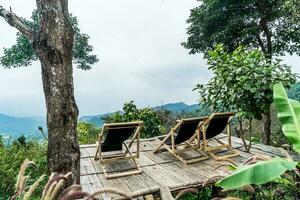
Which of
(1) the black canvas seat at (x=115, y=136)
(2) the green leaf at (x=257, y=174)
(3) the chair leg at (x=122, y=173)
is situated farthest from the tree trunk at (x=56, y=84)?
(2) the green leaf at (x=257, y=174)

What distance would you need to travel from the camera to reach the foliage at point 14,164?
5918 mm

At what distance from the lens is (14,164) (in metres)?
6.70

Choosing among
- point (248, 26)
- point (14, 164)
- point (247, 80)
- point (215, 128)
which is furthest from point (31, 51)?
point (247, 80)

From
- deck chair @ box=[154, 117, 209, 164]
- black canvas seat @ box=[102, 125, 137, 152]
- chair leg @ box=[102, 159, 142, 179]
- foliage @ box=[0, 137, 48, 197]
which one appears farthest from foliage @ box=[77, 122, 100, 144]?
chair leg @ box=[102, 159, 142, 179]

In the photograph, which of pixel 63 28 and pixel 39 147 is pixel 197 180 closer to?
pixel 63 28

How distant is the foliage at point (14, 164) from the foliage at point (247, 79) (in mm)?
4534

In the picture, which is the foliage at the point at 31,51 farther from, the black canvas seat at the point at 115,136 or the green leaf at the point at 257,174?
the green leaf at the point at 257,174

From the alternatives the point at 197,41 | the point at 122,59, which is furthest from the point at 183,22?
the point at 122,59

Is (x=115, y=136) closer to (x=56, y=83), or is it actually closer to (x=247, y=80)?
(x=56, y=83)

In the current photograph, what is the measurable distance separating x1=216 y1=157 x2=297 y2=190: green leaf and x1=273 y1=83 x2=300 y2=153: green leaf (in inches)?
24.0

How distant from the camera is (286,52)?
16.3 meters

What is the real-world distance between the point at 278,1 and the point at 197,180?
11.8 m

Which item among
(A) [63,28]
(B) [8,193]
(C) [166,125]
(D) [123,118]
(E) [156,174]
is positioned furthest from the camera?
(C) [166,125]

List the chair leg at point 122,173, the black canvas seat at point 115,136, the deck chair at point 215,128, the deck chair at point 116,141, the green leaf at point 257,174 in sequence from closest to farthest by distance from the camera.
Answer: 1. the green leaf at point 257,174
2. the chair leg at point 122,173
3. the deck chair at point 116,141
4. the black canvas seat at point 115,136
5. the deck chair at point 215,128
